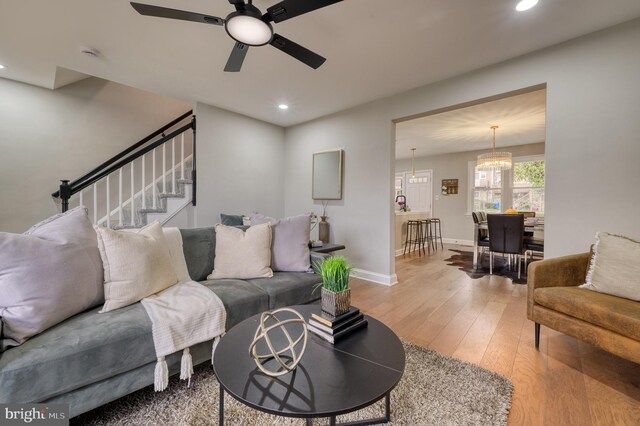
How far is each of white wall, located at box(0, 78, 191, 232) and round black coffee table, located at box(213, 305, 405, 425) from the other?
3948 mm

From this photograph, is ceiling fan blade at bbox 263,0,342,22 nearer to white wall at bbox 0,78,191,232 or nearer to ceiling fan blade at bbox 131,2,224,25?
ceiling fan blade at bbox 131,2,224,25

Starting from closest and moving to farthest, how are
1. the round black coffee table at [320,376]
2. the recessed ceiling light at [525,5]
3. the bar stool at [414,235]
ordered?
the round black coffee table at [320,376] → the recessed ceiling light at [525,5] → the bar stool at [414,235]

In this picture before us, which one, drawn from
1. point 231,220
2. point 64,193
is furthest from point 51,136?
point 231,220

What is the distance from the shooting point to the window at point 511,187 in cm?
620

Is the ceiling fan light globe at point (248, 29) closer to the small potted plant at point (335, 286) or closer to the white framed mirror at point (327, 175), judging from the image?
the small potted plant at point (335, 286)

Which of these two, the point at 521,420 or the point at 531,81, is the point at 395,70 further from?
the point at 521,420

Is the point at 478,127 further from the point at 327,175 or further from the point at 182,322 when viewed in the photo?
the point at 182,322

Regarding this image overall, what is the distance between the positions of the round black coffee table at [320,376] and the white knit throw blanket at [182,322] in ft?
1.27

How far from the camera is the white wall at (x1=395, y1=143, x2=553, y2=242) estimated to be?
23.5 ft

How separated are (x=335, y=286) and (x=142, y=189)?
132 inches

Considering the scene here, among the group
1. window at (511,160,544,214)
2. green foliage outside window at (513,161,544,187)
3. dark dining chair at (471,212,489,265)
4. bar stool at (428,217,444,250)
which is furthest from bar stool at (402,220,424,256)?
green foliage outside window at (513,161,544,187)

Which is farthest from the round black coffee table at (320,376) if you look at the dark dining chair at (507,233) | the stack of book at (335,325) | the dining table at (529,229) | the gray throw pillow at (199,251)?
the dining table at (529,229)

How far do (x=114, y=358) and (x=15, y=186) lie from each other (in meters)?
3.57

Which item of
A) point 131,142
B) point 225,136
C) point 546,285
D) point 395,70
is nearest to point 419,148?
point 395,70
